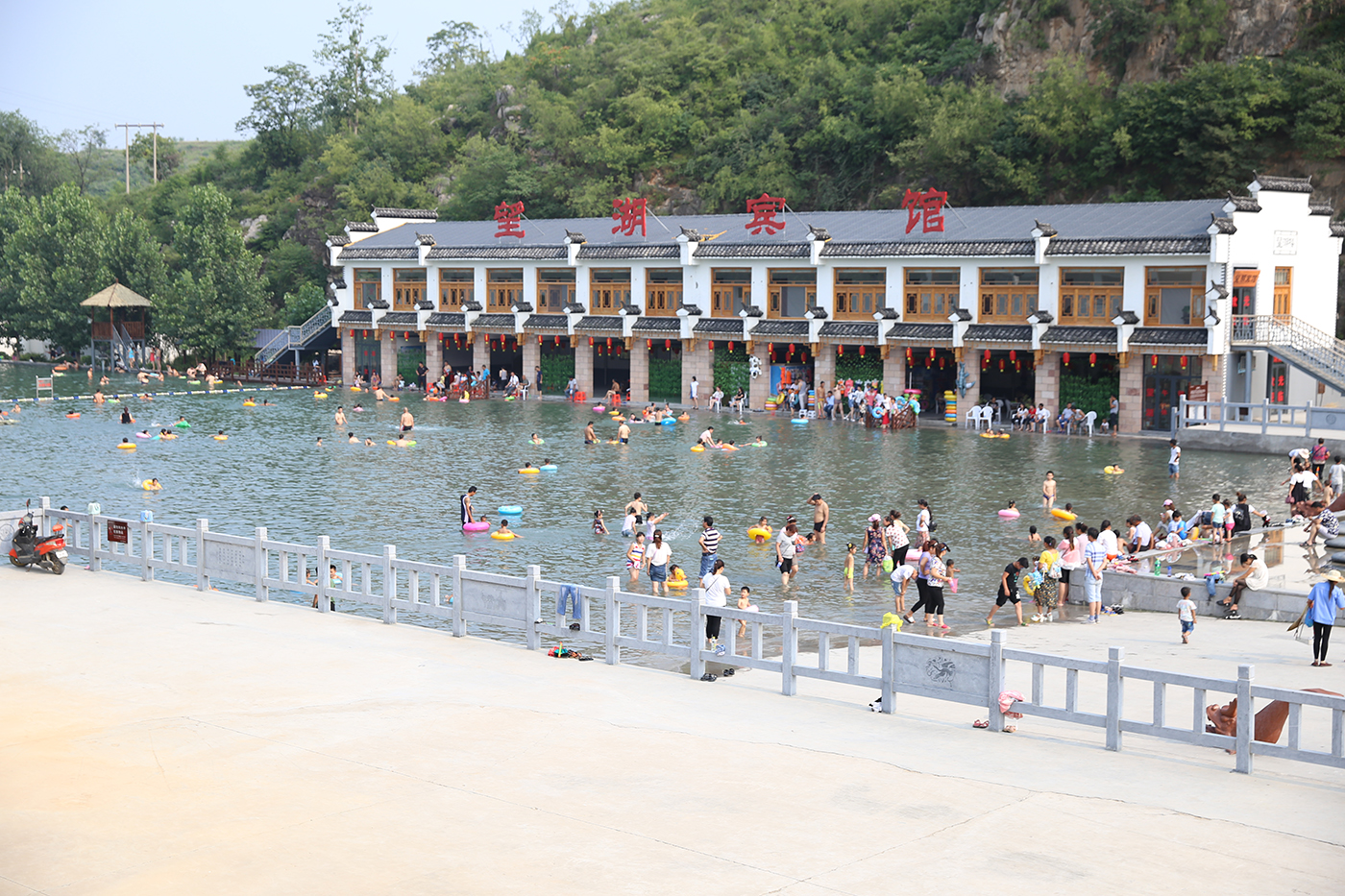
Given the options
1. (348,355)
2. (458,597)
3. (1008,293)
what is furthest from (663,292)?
(458,597)

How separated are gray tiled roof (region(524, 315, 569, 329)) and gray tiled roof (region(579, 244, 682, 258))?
3.56 m

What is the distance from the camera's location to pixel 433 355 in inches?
2933

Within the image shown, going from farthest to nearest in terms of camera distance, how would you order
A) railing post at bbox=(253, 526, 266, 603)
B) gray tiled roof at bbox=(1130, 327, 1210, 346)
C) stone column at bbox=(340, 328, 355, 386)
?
stone column at bbox=(340, 328, 355, 386)
gray tiled roof at bbox=(1130, 327, 1210, 346)
railing post at bbox=(253, 526, 266, 603)

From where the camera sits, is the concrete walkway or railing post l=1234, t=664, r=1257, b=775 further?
railing post l=1234, t=664, r=1257, b=775

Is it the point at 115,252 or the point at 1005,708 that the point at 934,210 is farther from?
the point at 115,252

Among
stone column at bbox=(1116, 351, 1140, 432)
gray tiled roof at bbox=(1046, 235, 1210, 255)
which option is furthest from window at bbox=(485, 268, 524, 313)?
stone column at bbox=(1116, 351, 1140, 432)

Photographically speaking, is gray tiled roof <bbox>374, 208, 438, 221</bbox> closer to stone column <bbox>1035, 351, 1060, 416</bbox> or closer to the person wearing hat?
stone column <bbox>1035, 351, 1060, 416</bbox>

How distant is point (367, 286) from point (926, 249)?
36.2 metres

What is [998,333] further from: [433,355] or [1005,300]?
[433,355]

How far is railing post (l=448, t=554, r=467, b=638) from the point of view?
20391 millimetres

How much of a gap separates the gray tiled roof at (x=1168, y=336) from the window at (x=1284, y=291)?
12.9ft

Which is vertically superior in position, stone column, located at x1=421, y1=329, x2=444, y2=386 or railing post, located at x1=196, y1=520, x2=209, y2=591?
stone column, located at x1=421, y1=329, x2=444, y2=386

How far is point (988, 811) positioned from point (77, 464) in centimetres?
4020

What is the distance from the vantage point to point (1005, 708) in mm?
15586
